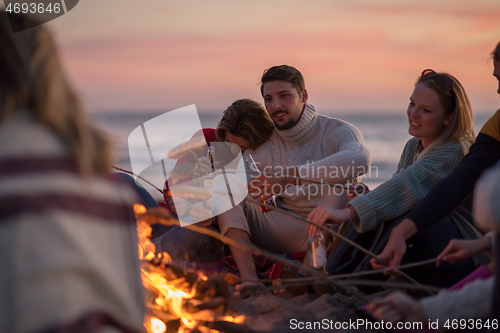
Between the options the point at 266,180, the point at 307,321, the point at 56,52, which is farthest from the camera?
the point at 266,180

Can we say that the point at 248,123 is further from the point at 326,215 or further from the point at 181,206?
the point at 326,215

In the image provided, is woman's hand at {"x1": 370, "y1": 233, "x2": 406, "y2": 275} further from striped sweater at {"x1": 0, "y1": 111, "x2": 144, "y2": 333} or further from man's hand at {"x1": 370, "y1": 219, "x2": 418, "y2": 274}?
striped sweater at {"x1": 0, "y1": 111, "x2": 144, "y2": 333}

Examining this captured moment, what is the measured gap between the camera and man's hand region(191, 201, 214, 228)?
2754 mm

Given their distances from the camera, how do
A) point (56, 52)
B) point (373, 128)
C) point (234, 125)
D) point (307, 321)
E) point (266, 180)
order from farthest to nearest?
point (373, 128) → point (234, 125) → point (266, 180) → point (307, 321) → point (56, 52)

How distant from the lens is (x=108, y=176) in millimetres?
981

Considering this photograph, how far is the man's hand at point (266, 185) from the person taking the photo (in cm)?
279

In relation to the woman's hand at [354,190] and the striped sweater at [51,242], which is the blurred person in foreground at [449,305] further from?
the woman's hand at [354,190]

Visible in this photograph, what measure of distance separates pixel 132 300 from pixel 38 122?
406mm

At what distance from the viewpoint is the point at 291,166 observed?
10.2ft

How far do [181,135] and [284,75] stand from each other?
0.91 metres

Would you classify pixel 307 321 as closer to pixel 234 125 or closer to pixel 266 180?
pixel 266 180

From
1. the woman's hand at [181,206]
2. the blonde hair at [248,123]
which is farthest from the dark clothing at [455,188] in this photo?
the blonde hair at [248,123]

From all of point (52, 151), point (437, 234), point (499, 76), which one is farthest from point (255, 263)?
point (52, 151)

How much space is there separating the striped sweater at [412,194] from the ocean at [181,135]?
3.79ft
